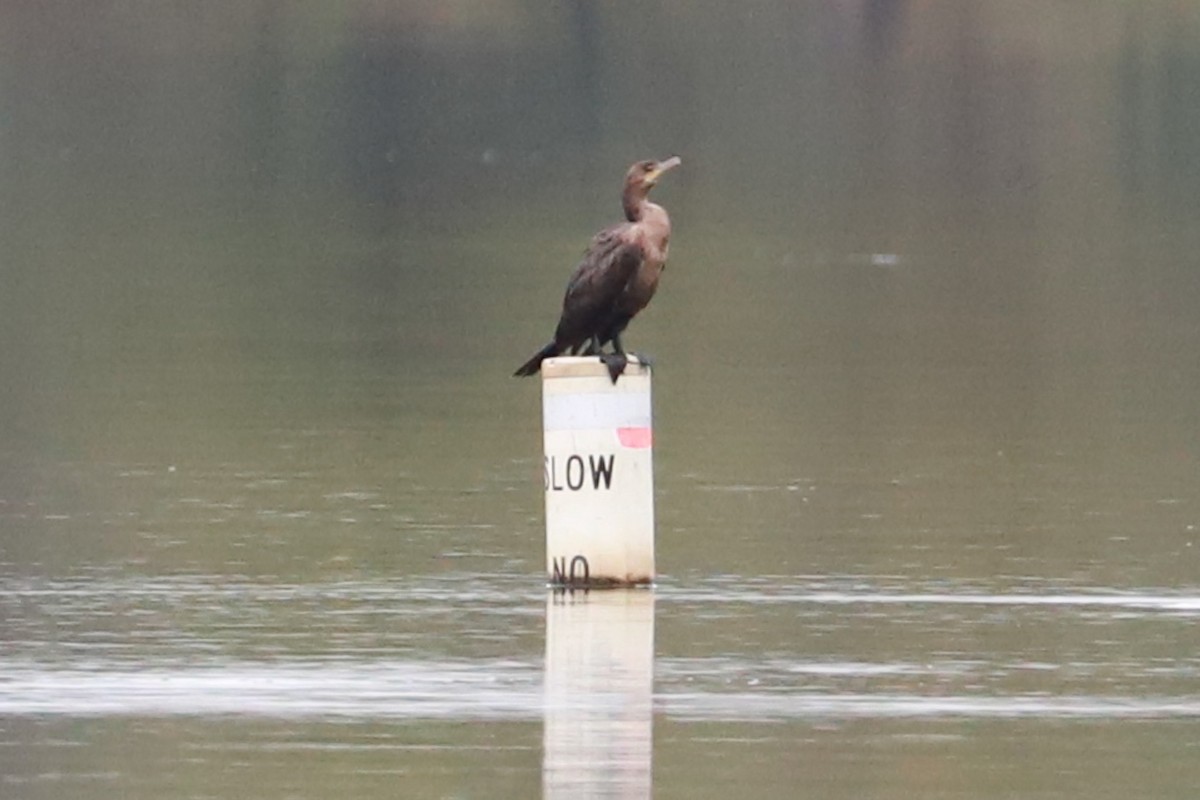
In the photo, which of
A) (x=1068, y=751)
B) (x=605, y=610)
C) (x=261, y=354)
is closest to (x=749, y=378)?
(x=261, y=354)

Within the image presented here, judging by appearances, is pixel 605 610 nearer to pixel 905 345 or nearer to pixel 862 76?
pixel 905 345

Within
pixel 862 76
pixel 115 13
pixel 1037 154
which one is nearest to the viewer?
pixel 1037 154

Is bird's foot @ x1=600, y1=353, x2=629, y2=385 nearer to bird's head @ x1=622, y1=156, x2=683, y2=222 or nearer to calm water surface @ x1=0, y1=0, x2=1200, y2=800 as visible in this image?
calm water surface @ x1=0, y1=0, x2=1200, y2=800

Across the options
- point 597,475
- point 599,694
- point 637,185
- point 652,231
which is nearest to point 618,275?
point 652,231

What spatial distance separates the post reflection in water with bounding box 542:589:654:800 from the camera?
12.1 meters

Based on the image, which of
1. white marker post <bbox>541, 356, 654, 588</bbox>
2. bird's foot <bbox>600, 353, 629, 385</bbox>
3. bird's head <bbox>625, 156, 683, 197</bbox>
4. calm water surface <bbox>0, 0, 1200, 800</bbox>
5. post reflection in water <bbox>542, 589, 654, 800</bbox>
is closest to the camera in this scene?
post reflection in water <bbox>542, 589, 654, 800</bbox>

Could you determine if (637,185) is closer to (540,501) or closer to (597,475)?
(597,475)

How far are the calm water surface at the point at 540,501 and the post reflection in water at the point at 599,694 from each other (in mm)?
25

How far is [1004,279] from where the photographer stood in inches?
1591

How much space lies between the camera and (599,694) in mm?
13672

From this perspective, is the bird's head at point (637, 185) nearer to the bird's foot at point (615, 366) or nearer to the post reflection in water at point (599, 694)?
the bird's foot at point (615, 366)

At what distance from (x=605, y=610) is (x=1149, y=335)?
1692 cm

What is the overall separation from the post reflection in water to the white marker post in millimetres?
141

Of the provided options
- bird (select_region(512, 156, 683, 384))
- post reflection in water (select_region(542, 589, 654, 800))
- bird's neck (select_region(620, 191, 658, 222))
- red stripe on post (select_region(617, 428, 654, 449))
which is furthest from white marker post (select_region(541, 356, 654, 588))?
bird's neck (select_region(620, 191, 658, 222))
